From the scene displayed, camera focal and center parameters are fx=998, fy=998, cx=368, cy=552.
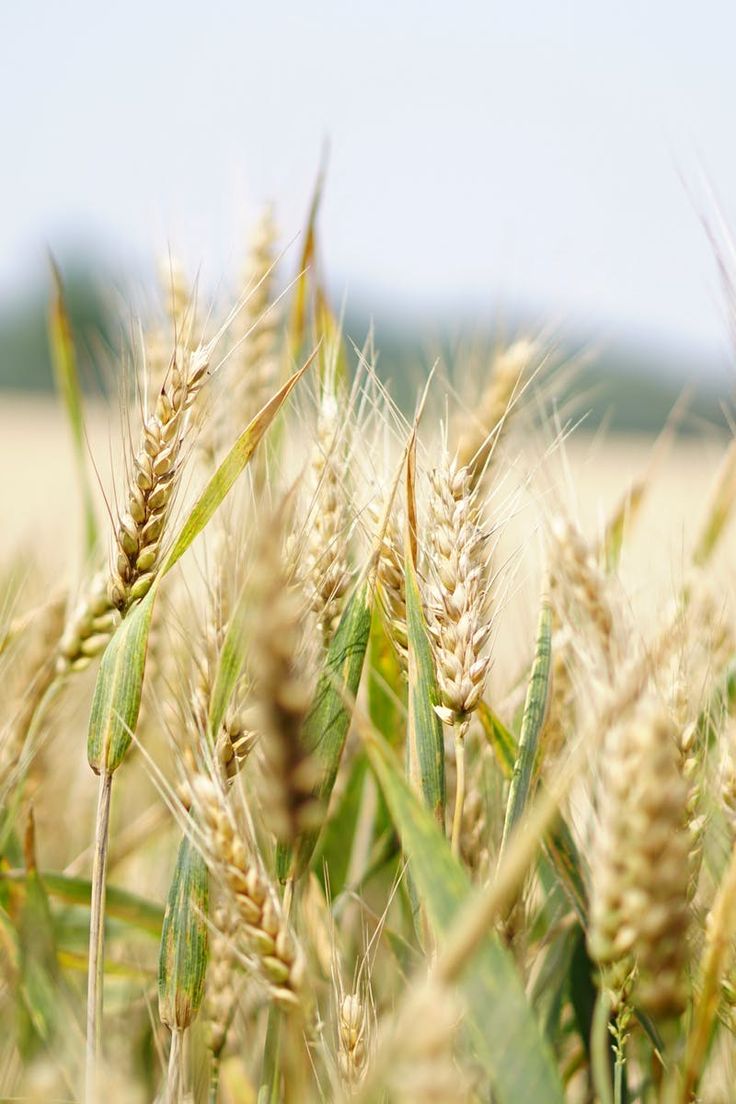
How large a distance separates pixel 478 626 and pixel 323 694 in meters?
0.13

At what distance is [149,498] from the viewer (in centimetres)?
73

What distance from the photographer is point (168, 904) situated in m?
0.72

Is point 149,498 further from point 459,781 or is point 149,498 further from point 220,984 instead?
point 220,984

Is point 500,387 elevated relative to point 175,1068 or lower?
elevated

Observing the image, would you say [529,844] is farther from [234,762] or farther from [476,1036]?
[234,762]

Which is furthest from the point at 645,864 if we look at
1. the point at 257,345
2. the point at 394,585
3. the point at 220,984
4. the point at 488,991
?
the point at 257,345

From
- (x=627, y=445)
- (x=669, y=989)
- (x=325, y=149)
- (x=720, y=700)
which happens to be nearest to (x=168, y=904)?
(x=669, y=989)

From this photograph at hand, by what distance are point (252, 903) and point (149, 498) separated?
1.01ft

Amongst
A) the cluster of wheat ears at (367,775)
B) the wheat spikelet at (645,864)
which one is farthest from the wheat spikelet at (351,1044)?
the wheat spikelet at (645,864)

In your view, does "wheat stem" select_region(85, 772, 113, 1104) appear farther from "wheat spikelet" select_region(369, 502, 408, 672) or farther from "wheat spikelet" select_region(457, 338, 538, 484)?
"wheat spikelet" select_region(457, 338, 538, 484)

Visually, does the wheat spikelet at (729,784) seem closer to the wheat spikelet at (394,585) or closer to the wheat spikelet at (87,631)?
the wheat spikelet at (394,585)

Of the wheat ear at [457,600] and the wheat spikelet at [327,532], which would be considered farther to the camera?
the wheat spikelet at [327,532]

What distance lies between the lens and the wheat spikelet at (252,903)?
0.53 metres

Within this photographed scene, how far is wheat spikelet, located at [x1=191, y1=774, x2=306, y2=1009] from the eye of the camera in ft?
1.75
